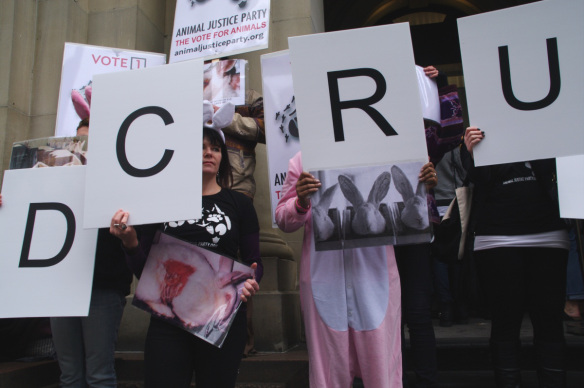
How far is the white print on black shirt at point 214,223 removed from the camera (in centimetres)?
240

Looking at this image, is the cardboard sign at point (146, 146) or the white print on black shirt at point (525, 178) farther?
the white print on black shirt at point (525, 178)

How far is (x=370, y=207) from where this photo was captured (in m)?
2.28

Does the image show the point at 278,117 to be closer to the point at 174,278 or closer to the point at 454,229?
the point at 454,229

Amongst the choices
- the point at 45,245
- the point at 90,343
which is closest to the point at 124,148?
the point at 45,245

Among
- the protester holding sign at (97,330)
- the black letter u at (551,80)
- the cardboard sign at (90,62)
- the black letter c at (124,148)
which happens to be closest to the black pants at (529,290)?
the black letter u at (551,80)

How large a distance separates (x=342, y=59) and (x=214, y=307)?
1.33m

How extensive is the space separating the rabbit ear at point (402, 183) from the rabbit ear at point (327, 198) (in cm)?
28

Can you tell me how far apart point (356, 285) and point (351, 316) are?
6.1 inches

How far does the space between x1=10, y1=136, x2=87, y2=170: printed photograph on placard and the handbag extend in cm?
234

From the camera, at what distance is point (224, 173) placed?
2.81 meters

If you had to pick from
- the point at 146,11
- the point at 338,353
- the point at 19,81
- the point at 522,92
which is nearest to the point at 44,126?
the point at 19,81

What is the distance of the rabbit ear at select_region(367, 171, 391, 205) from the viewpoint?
2.28m

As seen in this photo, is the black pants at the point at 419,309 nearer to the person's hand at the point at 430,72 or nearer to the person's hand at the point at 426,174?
the person's hand at the point at 426,174

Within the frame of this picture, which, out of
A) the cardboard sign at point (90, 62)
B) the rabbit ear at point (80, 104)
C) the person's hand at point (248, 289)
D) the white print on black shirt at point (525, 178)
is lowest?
the person's hand at point (248, 289)
